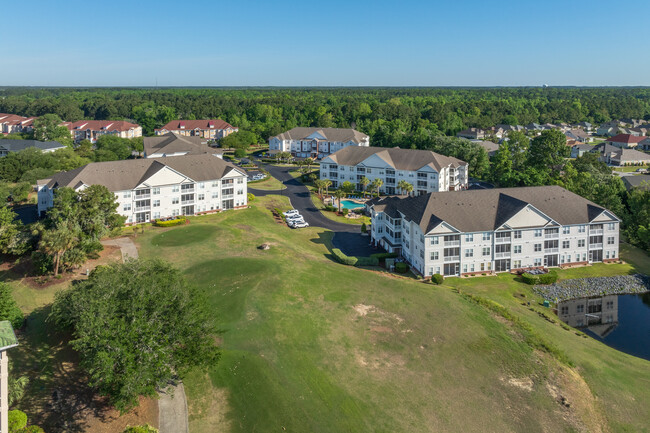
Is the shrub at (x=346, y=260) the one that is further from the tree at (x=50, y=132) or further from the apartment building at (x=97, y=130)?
the apartment building at (x=97, y=130)

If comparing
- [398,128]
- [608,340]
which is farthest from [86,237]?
[398,128]

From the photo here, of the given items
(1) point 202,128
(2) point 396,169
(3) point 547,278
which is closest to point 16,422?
(3) point 547,278

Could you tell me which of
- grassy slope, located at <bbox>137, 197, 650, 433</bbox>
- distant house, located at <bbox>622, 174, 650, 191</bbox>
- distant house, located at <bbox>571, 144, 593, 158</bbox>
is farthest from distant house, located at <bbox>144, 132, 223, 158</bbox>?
distant house, located at <bbox>571, 144, 593, 158</bbox>

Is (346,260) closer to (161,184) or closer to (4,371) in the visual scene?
(161,184)

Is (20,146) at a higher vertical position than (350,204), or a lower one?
higher

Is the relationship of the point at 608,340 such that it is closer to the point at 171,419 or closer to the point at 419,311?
the point at 419,311

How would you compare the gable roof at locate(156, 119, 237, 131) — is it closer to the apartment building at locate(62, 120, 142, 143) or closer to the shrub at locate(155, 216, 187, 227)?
the apartment building at locate(62, 120, 142, 143)

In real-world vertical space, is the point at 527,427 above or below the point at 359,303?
below
